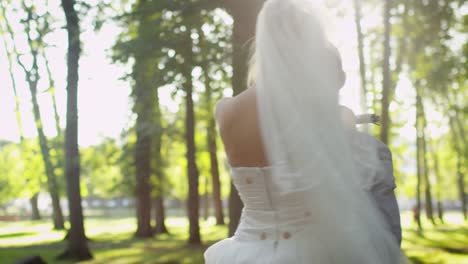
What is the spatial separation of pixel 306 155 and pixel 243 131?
28 cm

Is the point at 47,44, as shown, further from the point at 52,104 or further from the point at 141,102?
the point at 52,104

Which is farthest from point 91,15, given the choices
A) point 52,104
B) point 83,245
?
point 52,104

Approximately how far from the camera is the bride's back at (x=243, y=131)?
237 centimetres

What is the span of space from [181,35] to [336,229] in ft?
31.4

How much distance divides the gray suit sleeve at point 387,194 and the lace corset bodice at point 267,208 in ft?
0.81

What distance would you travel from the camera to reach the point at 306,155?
7.37 feet

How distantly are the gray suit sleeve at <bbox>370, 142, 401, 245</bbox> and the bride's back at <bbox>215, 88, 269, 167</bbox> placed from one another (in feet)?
1.40

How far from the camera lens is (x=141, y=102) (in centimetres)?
1533

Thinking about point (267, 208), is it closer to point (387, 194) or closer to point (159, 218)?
point (387, 194)

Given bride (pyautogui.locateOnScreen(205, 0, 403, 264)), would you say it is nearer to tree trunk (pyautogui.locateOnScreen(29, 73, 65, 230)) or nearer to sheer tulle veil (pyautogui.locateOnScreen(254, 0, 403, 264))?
sheer tulle veil (pyautogui.locateOnScreen(254, 0, 403, 264))

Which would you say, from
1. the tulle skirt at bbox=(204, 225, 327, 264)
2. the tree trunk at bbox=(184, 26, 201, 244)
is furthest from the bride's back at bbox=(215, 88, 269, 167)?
the tree trunk at bbox=(184, 26, 201, 244)

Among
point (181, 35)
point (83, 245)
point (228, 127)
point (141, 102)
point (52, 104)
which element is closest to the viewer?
point (228, 127)

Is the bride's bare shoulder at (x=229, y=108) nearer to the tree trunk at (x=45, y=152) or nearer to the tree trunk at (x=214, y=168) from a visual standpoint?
the tree trunk at (x=214, y=168)

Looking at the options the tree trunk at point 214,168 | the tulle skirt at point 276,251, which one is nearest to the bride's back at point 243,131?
the tulle skirt at point 276,251
